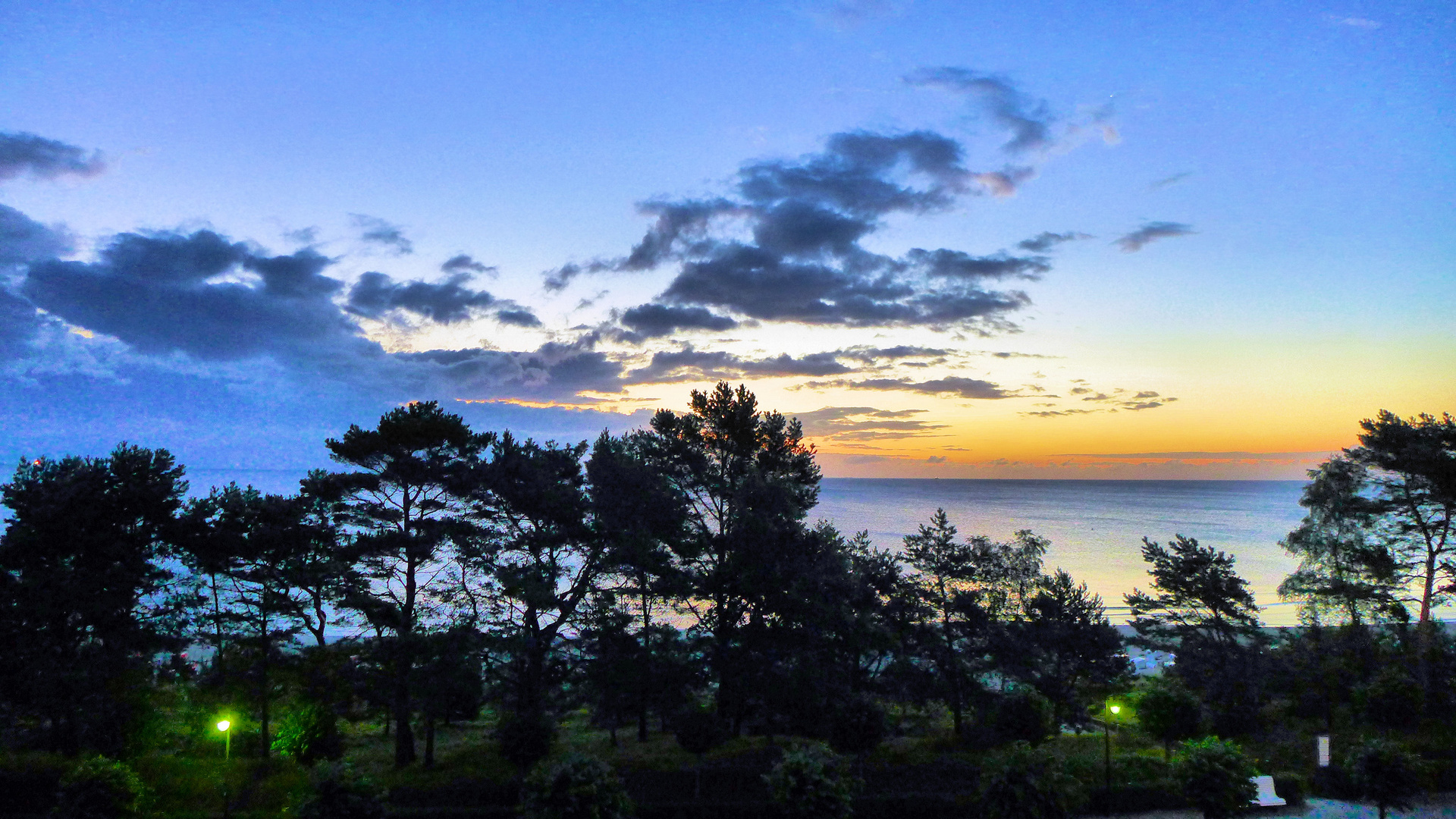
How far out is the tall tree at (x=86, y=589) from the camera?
2033 cm

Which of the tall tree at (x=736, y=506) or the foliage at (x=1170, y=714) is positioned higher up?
the tall tree at (x=736, y=506)

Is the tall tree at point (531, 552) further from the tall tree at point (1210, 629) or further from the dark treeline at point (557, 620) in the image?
the tall tree at point (1210, 629)

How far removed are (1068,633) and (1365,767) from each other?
8141 millimetres

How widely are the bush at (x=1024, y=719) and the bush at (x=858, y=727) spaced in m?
4.66

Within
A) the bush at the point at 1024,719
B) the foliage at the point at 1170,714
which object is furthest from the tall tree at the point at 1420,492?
the bush at the point at 1024,719

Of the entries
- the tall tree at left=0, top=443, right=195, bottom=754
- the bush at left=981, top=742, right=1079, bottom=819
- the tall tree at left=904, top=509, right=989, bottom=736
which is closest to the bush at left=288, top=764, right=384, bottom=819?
the tall tree at left=0, top=443, right=195, bottom=754

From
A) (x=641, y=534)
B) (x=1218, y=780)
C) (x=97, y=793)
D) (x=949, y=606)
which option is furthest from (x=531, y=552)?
(x=1218, y=780)

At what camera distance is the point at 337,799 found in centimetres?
1492

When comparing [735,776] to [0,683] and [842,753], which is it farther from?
[0,683]

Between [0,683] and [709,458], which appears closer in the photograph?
[0,683]

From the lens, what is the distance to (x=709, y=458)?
91.2 feet

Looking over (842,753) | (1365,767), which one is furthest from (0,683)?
(1365,767)

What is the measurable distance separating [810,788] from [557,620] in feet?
36.8

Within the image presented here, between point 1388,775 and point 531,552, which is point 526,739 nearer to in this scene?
point 531,552
